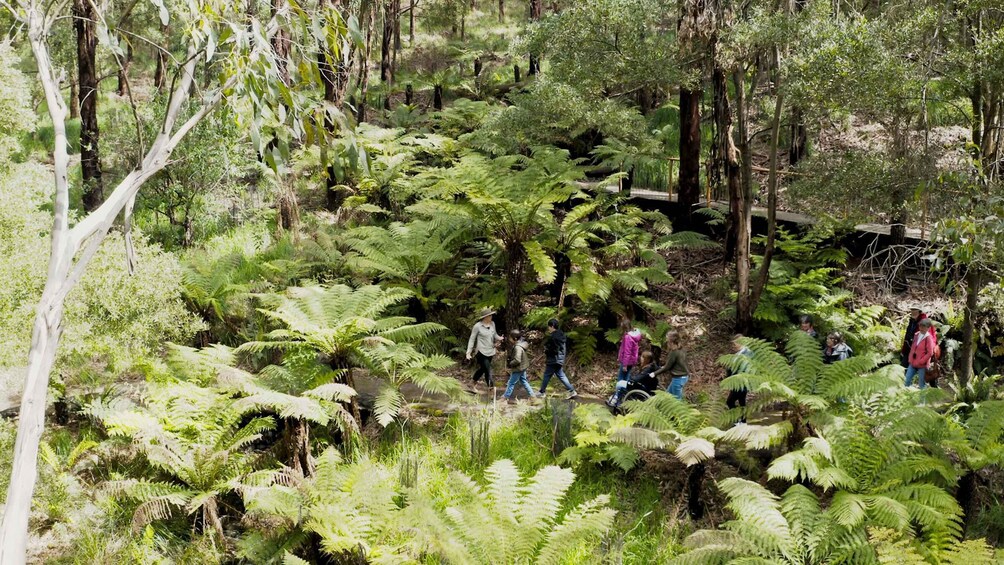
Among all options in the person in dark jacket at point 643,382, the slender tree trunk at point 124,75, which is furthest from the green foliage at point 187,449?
Result: the person in dark jacket at point 643,382

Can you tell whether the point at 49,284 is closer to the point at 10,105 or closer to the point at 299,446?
the point at 299,446

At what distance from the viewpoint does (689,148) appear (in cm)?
1383

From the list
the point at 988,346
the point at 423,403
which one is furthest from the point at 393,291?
the point at 988,346

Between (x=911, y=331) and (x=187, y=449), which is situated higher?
(x=911, y=331)

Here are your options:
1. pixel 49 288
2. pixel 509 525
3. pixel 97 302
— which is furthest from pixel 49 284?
pixel 97 302

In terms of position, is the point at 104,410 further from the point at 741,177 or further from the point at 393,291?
the point at 741,177

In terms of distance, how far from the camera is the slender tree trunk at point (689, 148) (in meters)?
13.5

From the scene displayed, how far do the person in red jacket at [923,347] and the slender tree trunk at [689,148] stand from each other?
5429 mm

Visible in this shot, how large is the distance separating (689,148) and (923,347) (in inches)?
228

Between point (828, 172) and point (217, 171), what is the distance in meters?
10.1

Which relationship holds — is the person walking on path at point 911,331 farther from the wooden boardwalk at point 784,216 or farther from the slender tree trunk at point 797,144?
the slender tree trunk at point 797,144

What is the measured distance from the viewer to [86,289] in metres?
8.95

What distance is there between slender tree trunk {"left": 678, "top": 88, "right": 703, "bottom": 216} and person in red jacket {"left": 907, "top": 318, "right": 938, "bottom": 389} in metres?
5.43

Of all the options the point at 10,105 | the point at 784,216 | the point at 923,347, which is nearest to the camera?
the point at 923,347
